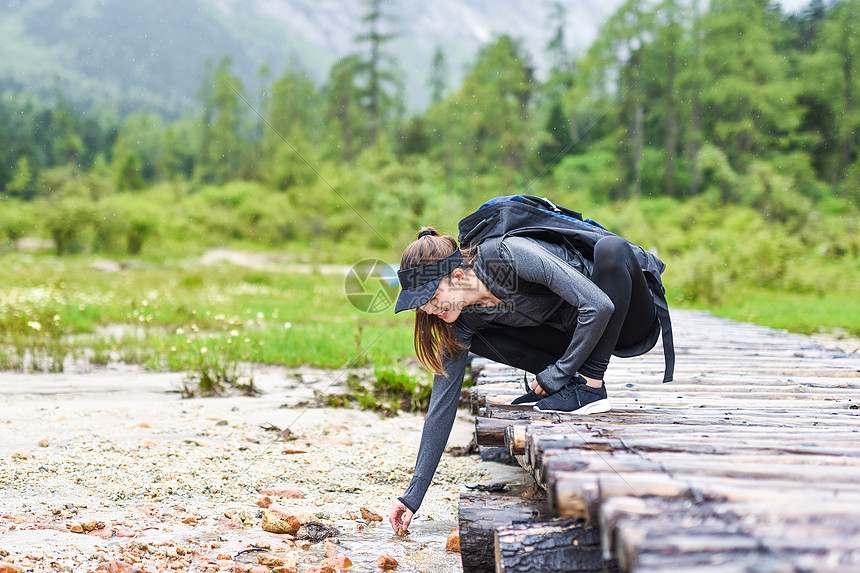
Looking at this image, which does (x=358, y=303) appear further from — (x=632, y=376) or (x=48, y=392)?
(x=632, y=376)

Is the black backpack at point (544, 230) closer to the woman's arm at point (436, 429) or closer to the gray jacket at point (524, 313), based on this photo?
the gray jacket at point (524, 313)

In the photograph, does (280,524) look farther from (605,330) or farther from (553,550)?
(605,330)

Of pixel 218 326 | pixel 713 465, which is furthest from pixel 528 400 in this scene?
pixel 218 326

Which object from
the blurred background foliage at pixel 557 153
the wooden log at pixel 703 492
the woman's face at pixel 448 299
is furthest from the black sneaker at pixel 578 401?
the blurred background foliage at pixel 557 153

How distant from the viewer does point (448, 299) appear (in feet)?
8.67

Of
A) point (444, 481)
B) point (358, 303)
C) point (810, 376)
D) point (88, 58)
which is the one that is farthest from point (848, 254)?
point (88, 58)

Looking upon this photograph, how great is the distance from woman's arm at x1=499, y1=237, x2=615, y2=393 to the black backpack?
13cm

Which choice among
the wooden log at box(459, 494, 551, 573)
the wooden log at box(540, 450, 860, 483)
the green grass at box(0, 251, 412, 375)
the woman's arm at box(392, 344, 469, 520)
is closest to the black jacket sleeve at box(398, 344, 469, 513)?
the woman's arm at box(392, 344, 469, 520)

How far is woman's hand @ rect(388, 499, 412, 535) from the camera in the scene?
2.78m

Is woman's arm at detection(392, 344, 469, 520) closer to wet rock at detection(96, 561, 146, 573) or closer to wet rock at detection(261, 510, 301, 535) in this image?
wet rock at detection(261, 510, 301, 535)

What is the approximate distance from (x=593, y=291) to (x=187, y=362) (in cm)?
452

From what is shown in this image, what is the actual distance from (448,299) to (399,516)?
99 cm

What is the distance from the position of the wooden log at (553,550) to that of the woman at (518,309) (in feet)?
2.25

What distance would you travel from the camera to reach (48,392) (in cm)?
538
